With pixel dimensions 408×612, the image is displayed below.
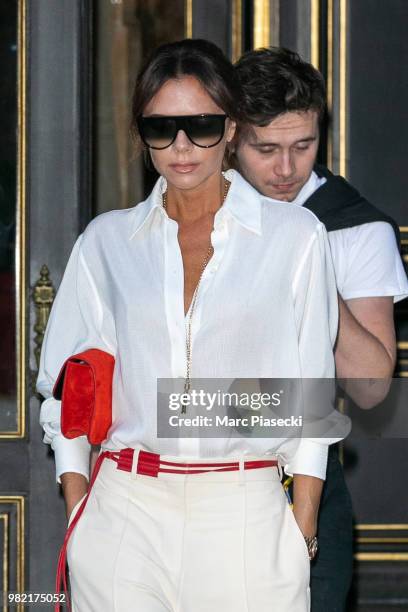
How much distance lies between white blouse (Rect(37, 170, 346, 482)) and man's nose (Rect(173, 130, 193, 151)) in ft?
0.51

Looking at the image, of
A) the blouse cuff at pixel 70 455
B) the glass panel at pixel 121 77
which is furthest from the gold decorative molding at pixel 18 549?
the blouse cuff at pixel 70 455

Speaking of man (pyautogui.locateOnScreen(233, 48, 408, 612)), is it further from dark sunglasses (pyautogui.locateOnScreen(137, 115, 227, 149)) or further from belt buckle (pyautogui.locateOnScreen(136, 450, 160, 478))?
belt buckle (pyautogui.locateOnScreen(136, 450, 160, 478))

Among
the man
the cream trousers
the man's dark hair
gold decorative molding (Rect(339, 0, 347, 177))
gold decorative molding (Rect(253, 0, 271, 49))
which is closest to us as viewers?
the cream trousers

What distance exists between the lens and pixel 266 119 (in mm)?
3143

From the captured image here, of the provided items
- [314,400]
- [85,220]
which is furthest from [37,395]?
[314,400]

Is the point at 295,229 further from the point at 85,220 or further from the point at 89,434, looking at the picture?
the point at 85,220

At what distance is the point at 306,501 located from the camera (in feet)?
8.68

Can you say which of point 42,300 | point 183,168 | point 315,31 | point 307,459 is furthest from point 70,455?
point 315,31

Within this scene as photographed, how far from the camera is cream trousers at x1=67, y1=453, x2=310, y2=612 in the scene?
97.8 inches

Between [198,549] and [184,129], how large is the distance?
86cm

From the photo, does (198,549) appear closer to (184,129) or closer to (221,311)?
(221,311)

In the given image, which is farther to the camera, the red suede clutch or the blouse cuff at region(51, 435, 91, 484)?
the blouse cuff at region(51, 435, 91, 484)

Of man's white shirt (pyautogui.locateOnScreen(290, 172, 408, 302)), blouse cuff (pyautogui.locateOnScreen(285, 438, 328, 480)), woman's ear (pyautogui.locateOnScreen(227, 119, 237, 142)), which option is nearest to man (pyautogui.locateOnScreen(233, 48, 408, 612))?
man's white shirt (pyautogui.locateOnScreen(290, 172, 408, 302))

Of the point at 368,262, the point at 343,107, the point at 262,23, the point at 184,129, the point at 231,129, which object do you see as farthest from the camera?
the point at 262,23
